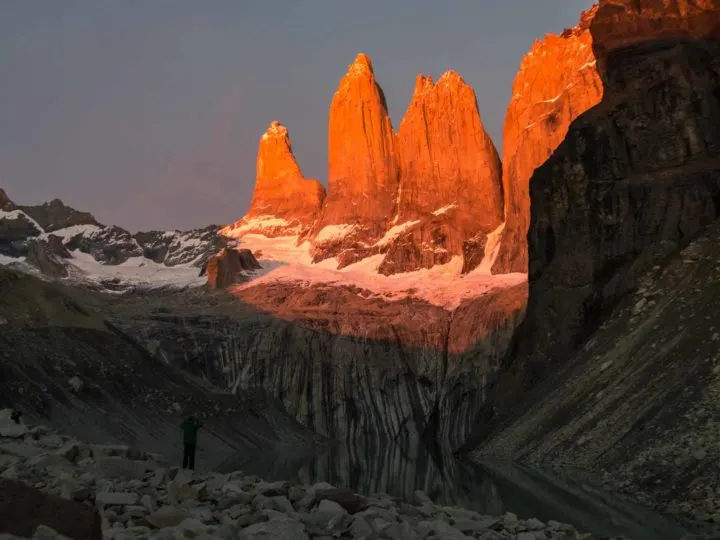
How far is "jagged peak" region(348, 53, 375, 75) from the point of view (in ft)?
489

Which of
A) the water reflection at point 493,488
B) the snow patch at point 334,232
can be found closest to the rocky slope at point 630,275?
the water reflection at point 493,488

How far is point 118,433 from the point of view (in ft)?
179

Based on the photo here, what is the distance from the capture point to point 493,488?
34031 mm

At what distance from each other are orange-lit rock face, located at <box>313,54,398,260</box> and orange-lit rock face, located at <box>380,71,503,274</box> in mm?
2941

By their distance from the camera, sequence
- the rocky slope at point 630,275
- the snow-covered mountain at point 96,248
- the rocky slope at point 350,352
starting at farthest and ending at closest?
the snow-covered mountain at point 96,248 → the rocky slope at point 350,352 → the rocky slope at point 630,275

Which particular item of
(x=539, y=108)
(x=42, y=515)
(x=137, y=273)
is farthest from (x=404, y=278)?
(x=42, y=515)

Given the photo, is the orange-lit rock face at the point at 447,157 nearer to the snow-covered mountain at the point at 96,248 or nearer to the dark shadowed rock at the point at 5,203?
the snow-covered mountain at the point at 96,248

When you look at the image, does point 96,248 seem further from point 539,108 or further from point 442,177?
point 539,108

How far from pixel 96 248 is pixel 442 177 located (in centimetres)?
8111

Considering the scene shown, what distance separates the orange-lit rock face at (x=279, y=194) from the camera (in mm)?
163625

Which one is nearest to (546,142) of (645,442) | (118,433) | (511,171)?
(511,171)

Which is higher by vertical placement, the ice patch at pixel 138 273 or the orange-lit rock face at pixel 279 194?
the orange-lit rock face at pixel 279 194

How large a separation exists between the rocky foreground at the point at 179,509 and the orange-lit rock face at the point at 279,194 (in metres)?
143

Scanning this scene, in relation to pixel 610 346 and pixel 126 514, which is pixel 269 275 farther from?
pixel 126 514
